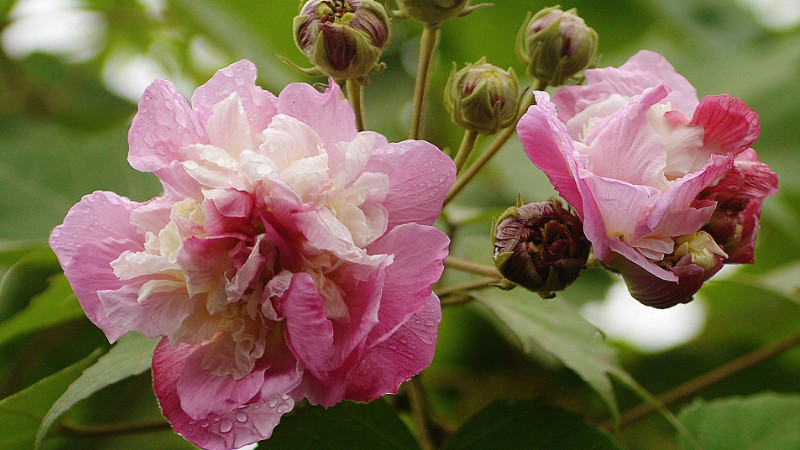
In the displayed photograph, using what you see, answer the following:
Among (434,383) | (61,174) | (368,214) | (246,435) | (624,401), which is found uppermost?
(368,214)

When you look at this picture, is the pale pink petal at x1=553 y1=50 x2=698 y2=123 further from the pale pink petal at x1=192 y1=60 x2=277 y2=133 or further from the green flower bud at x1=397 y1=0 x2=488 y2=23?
the pale pink petal at x1=192 y1=60 x2=277 y2=133

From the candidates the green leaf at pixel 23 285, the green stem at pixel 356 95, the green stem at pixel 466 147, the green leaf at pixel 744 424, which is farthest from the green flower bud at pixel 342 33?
the green leaf at pixel 744 424

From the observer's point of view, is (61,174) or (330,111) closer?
(330,111)

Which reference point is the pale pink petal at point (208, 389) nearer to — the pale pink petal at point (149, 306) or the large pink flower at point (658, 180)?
the pale pink petal at point (149, 306)

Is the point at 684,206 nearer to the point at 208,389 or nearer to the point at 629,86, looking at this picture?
the point at 629,86

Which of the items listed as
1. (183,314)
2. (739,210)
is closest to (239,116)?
(183,314)

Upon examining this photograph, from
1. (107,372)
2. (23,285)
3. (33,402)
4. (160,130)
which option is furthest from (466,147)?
(23,285)

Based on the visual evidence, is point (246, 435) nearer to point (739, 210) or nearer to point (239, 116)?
point (239, 116)
